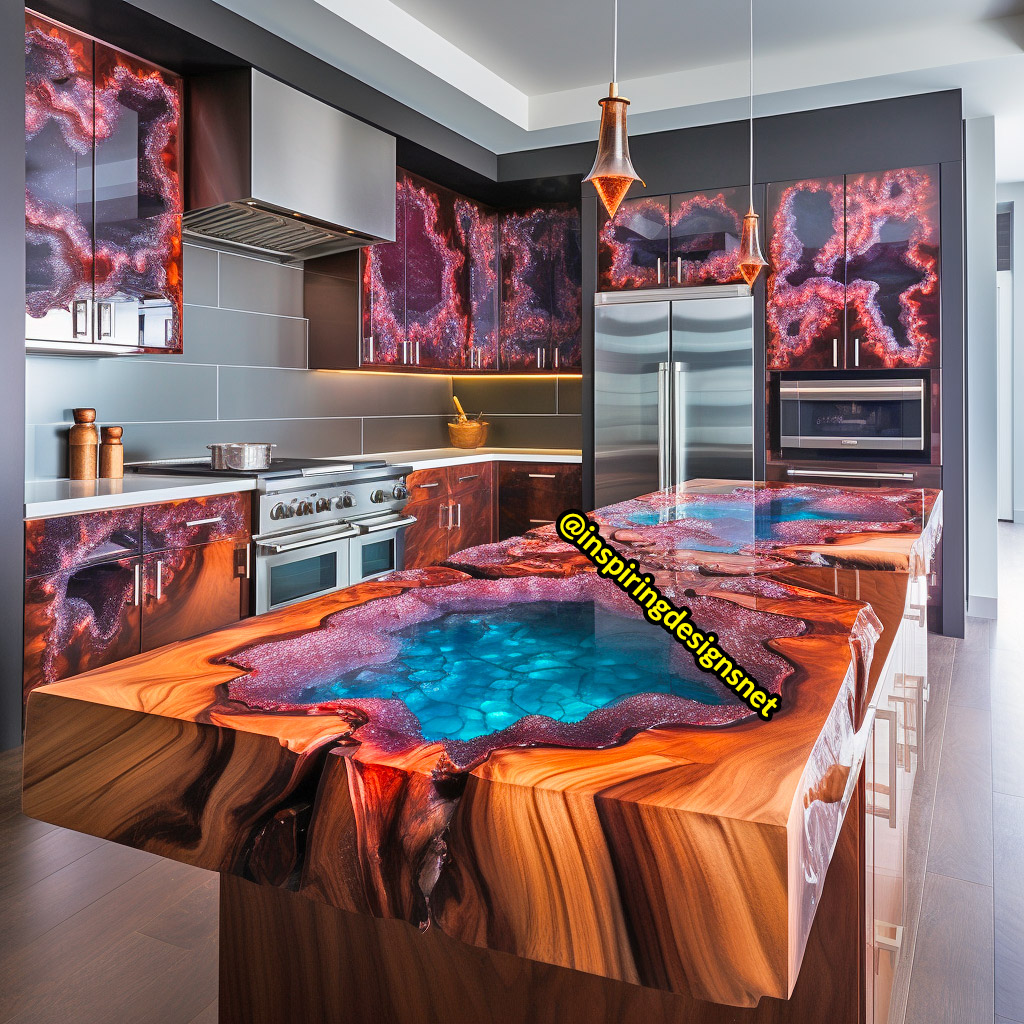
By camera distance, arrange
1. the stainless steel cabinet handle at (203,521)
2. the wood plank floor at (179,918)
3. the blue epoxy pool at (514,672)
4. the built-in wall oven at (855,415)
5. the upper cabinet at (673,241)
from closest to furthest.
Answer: the blue epoxy pool at (514,672) < the wood plank floor at (179,918) < the stainless steel cabinet handle at (203,521) < the built-in wall oven at (855,415) < the upper cabinet at (673,241)

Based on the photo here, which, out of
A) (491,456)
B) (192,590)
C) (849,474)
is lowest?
(192,590)

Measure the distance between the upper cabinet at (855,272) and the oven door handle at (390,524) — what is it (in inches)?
79.3

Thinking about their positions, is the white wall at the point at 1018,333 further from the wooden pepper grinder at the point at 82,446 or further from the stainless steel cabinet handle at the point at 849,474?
the wooden pepper grinder at the point at 82,446

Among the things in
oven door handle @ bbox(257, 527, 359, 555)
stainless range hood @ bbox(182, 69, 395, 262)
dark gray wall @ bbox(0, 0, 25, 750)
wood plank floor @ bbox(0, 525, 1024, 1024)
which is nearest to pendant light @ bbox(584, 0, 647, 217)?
wood plank floor @ bbox(0, 525, 1024, 1024)

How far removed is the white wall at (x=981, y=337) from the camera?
4586 millimetres

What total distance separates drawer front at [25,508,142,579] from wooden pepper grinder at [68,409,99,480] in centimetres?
56

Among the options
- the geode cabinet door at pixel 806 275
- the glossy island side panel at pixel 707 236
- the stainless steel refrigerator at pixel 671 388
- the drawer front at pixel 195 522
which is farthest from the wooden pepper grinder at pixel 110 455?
the geode cabinet door at pixel 806 275

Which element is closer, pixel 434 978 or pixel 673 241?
pixel 434 978

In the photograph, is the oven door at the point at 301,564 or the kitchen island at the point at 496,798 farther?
the oven door at the point at 301,564

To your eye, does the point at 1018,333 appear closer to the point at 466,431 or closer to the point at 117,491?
the point at 466,431

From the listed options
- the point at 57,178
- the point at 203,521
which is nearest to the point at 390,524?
the point at 203,521

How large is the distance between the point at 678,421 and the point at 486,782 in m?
4.26

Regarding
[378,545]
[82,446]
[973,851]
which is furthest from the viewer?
[378,545]

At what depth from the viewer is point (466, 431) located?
19.3 feet
